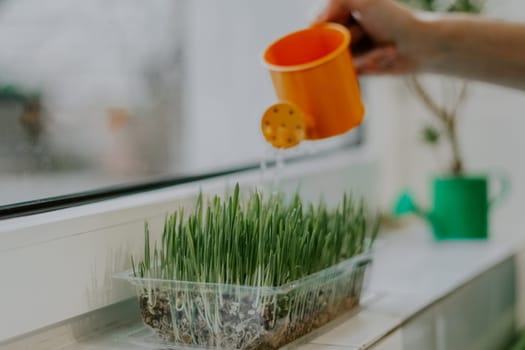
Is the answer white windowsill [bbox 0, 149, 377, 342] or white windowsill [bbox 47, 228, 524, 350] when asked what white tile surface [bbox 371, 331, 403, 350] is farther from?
white windowsill [bbox 0, 149, 377, 342]

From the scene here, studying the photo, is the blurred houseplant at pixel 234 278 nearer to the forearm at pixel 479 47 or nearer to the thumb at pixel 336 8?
A: the thumb at pixel 336 8

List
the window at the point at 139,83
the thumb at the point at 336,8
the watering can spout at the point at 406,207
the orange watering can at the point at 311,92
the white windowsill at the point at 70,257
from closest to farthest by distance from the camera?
the white windowsill at the point at 70,257 < the orange watering can at the point at 311,92 < the thumb at the point at 336,8 < the watering can spout at the point at 406,207 < the window at the point at 139,83

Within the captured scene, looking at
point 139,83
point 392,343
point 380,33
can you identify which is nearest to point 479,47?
point 380,33

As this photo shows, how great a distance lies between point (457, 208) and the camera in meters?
1.32

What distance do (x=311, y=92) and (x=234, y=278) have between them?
238 mm

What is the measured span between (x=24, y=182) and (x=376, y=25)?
500 mm

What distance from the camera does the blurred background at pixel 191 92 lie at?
1.49m

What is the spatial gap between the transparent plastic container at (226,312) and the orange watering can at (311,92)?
0.16 meters

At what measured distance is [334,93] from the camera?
818mm

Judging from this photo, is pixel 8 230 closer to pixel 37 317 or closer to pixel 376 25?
pixel 37 317

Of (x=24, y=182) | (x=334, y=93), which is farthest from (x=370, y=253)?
(x=24, y=182)

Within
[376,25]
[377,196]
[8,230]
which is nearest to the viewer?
[8,230]

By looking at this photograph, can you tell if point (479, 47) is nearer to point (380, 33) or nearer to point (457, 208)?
point (380, 33)

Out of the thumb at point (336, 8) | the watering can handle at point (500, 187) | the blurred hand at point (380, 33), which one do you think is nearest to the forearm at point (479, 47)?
the blurred hand at point (380, 33)
